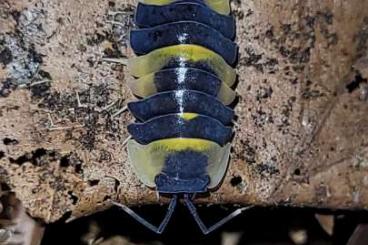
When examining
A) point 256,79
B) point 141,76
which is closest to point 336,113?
point 256,79

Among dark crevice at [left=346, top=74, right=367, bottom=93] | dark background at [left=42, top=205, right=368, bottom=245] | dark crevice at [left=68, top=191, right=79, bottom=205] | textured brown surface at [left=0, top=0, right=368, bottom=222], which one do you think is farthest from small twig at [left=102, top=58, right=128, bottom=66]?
dark crevice at [left=346, top=74, right=367, bottom=93]

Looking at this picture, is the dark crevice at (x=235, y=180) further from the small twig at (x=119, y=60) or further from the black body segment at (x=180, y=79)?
the small twig at (x=119, y=60)

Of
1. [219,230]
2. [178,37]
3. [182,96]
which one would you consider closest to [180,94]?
[182,96]

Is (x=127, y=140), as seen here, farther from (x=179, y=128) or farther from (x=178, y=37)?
(x=178, y=37)

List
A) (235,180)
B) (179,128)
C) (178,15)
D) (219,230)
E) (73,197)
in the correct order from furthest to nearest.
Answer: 1. (219,230)
2. (235,180)
3. (73,197)
4. (178,15)
5. (179,128)

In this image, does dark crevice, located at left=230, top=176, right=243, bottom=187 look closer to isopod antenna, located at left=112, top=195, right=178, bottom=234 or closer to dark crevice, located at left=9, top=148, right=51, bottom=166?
isopod antenna, located at left=112, top=195, right=178, bottom=234
